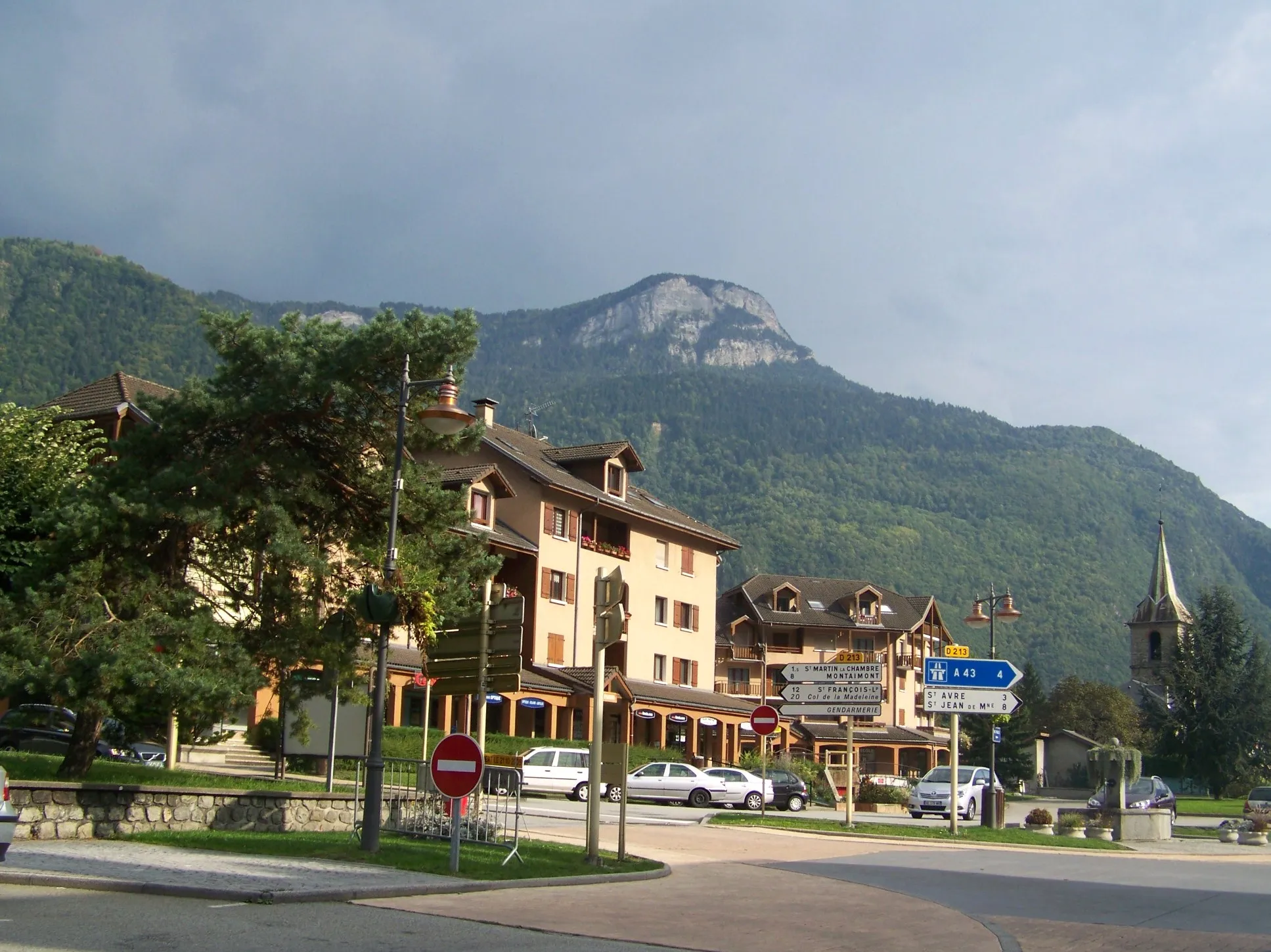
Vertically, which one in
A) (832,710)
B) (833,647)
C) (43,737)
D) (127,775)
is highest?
(833,647)

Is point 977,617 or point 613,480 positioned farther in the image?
point 613,480

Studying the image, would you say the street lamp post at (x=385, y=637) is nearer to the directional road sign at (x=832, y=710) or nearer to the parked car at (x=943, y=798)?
the directional road sign at (x=832, y=710)

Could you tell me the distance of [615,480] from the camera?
2226 inches

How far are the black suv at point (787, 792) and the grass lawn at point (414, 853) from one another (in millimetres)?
23350

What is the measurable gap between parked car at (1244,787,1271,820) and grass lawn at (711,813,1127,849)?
18.7 meters

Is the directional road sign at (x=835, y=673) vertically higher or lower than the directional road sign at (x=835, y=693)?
higher

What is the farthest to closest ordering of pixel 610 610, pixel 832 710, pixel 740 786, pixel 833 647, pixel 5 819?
1. pixel 833 647
2. pixel 740 786
3. pixel 832 710
4. pixel 610 610
5. pixel 5 819

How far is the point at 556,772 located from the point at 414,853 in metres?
22.3

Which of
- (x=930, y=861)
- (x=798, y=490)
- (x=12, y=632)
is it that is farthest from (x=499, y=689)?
(x=798, y=490)

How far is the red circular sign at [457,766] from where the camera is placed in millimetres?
13742

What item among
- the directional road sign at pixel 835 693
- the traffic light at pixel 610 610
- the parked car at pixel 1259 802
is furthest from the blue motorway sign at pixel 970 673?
the parked car at pixel 1259 802

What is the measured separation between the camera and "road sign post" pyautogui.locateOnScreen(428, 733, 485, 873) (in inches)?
541

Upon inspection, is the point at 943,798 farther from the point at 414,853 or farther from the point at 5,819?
the point at 5,819

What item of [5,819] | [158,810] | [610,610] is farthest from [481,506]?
[5,819]
